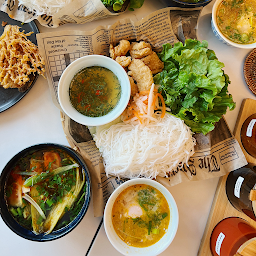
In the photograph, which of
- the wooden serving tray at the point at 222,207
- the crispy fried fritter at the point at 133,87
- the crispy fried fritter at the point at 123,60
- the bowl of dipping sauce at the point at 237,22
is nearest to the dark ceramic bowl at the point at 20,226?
A: the crispy fried fritter at the point at 133,87

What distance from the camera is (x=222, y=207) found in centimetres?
184

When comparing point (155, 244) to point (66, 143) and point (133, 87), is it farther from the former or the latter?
point (133, 87)

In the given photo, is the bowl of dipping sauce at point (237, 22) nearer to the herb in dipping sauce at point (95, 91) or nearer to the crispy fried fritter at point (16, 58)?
the herb in dipping sauce at point (95, 91)

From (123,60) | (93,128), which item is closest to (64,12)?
(123,60)

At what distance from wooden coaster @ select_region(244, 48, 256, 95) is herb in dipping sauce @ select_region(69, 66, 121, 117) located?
1.12 m

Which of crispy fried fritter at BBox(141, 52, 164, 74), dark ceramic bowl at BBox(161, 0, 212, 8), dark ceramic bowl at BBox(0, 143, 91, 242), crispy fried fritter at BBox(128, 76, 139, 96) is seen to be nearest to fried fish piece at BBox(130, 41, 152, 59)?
crispy fried fritter at BBox(141, 52, 164, 74)

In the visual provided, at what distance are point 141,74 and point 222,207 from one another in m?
1.28

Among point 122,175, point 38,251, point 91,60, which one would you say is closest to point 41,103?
point 91,60

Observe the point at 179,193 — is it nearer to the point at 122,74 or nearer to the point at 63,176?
the point at 63,176

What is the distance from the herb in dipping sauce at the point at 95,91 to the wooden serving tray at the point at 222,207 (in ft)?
3.53

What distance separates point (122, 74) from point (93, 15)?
507 mm

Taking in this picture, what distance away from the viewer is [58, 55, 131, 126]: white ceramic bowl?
1.49 meters

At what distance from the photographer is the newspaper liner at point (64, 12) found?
157 centimetres

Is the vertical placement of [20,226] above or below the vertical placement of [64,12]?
below
